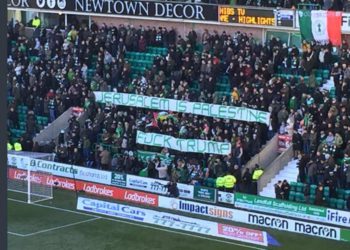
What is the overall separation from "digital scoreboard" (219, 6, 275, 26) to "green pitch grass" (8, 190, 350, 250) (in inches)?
408

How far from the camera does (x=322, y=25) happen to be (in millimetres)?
28016

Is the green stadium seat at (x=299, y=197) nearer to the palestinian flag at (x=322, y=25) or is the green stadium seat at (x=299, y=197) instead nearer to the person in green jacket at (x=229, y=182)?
the person in green jacket at (x=229, y=182)

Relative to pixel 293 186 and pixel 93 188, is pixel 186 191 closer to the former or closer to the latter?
pixel 93 188

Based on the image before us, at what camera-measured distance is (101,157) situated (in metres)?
29.2

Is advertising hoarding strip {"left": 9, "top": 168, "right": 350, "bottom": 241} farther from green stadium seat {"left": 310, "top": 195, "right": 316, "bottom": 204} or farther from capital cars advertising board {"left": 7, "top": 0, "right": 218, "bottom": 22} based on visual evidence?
capital cars advertising board {"left": 7, "top": 0, "right": 218, "bottom": 22}

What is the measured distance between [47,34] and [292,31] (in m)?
12.1

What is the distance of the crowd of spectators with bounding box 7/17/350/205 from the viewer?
25.9 m

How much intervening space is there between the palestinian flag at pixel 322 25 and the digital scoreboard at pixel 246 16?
2081 millimetres

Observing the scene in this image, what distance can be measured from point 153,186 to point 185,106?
3.64 metres

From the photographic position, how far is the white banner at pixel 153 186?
86.9 ft

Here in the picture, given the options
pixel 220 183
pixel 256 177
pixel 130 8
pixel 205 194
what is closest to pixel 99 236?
pixel 205 194

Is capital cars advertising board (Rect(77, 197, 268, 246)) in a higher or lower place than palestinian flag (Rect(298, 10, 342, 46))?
lower

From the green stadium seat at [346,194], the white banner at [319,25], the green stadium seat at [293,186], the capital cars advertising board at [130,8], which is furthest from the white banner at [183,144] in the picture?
the capital cars advertising board at [130,8]

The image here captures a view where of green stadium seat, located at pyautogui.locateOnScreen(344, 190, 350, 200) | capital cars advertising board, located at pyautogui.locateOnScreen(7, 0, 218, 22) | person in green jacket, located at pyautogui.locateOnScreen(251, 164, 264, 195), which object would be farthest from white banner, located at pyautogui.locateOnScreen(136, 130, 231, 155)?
capital cars advertising board, located at pyautogui.locateOnScreen(7, 0, 218, 22)
